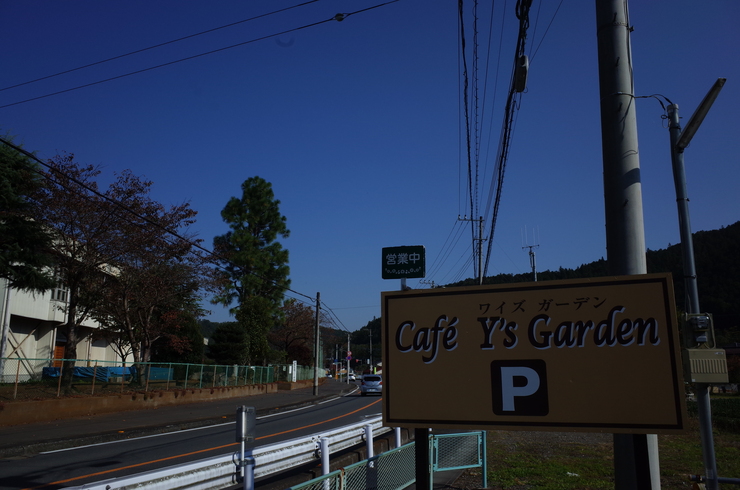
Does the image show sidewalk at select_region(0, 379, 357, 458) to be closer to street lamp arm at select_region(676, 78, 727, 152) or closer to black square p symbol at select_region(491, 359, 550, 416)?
black square p symbol at select_region(491, 359, 550, 416)

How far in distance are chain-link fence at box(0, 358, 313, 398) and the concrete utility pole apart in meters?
18.7

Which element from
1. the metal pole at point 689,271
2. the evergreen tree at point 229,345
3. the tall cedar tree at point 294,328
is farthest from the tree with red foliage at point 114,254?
the tall cedar tree at point 294,328

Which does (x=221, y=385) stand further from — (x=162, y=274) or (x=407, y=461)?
(x=407, y=461)

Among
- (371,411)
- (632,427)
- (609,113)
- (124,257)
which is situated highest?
(124,257)

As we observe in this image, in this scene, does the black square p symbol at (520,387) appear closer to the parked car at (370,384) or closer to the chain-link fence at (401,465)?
the chain-link fence at (401,465)

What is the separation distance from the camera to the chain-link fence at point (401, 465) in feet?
18.8

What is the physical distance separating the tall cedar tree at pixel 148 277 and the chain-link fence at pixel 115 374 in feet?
2.08

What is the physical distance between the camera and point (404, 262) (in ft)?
16.2

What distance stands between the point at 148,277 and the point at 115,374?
4702 millimetres

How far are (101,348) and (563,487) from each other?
4007 centimetres

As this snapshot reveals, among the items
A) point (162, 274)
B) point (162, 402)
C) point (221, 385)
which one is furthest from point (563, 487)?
point (221, 385)

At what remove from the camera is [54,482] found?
903cm

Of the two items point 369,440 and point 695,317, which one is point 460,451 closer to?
point 369,440

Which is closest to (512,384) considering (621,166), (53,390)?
(621,166)
